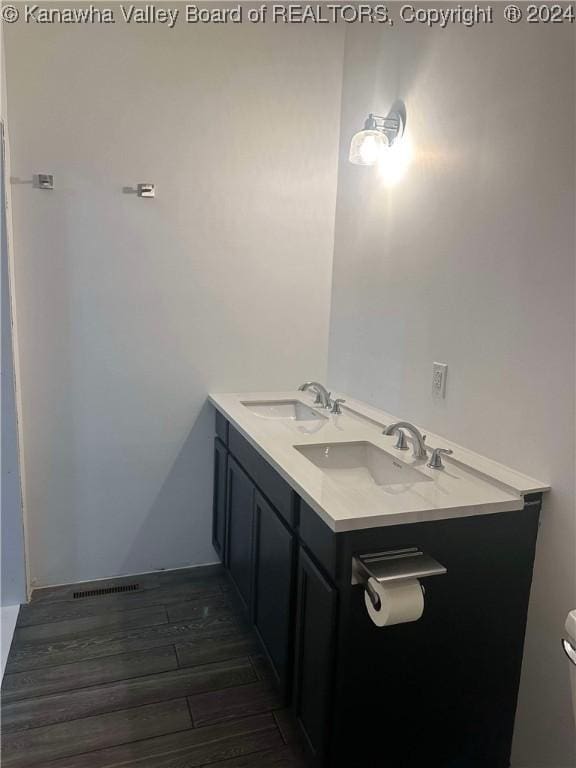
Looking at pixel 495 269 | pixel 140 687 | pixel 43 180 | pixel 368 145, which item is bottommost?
pixel 140 687

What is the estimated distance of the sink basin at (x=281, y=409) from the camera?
245 centimetres

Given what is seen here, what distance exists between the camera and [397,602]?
4.00 feet

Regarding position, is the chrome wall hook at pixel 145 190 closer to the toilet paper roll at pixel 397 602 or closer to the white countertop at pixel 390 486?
the white countertop at pixel 390 486

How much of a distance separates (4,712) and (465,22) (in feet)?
8.65

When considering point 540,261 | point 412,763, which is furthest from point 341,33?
point 412,763

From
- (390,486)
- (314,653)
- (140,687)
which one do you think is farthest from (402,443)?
(140,687)

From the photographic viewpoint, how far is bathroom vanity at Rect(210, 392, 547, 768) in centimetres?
133

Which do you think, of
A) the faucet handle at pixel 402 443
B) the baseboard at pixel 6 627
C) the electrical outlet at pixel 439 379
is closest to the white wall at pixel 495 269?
the electrical outlet at pixel 439 379

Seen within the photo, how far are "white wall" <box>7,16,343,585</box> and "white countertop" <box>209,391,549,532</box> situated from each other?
671 millimetres

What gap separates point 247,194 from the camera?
2.47m

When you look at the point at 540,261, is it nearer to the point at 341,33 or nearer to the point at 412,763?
the point at 412,763

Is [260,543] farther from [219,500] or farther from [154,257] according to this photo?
[154,257]

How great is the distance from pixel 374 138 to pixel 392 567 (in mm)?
1524

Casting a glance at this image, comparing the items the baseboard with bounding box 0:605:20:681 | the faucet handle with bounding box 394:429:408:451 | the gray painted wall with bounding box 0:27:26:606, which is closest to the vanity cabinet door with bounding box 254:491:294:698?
the faucet handle with bounding box 394:429:408:451
